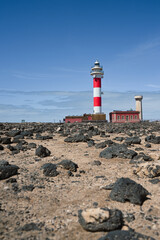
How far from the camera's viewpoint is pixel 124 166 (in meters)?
8.09

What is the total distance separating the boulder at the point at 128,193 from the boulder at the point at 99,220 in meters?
1.05

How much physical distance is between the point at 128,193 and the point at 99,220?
143 cm

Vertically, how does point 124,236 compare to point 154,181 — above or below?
below

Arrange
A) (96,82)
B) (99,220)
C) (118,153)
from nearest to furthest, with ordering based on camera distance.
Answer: (99,220) → (118,153) → (96,82)

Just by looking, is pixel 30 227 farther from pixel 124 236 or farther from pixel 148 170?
pixel 148 170

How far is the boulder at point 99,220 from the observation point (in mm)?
4055

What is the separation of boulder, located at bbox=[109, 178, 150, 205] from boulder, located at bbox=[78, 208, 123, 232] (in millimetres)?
1052

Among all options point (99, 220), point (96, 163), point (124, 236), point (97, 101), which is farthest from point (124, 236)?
point (97, 101)

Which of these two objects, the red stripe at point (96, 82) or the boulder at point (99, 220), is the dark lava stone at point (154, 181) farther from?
the red stripe at point (96, 82)

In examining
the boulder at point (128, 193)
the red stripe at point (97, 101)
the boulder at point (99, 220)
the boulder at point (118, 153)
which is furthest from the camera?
the red stripe at point (97, 101)

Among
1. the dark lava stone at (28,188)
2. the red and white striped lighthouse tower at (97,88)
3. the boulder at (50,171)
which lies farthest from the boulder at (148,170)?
the red and white striped lighthouse tower at (97,88)

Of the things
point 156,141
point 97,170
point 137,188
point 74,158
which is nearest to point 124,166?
point 97,170

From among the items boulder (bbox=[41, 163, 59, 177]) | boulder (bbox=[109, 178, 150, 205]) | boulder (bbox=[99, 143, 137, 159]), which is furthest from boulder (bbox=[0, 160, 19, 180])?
boulder (bbox=[99, 143, 137, 159])

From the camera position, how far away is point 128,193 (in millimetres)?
5242
